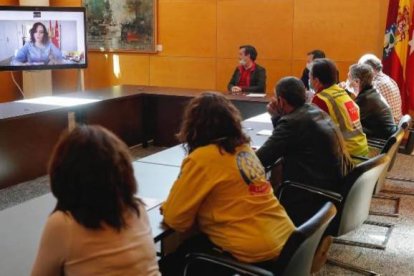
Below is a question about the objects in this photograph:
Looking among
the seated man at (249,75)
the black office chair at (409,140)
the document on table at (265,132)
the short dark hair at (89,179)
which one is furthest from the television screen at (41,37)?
the short dark hair at (89,179)

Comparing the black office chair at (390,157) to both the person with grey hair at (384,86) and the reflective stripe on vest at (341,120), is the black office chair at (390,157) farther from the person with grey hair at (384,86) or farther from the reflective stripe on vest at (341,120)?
the person with grey hair at (384,86)

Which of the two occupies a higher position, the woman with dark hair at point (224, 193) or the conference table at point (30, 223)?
the woman with dark hair at point (224, 193)

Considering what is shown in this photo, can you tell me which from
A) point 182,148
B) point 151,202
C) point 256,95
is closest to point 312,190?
point 182,148

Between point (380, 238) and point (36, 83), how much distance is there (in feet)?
18.5

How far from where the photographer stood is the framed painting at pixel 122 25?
7363 millimetres

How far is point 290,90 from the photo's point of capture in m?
2.58

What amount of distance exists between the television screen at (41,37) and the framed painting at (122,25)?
942mm

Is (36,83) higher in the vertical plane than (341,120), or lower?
lower

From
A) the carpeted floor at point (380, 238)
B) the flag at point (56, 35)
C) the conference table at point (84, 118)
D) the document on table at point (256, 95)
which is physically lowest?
the carpeted floor at point (380, 238)

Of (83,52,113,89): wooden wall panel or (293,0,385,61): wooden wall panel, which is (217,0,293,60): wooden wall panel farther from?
(83,52,113,89): wooden wall panel

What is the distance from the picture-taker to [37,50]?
6.37 metres

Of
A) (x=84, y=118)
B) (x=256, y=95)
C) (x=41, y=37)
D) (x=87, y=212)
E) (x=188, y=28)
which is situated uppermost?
(x=188, y=28)

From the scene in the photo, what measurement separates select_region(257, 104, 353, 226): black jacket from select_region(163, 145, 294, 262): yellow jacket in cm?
77

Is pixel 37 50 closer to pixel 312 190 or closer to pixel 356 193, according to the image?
pixel 312 190
